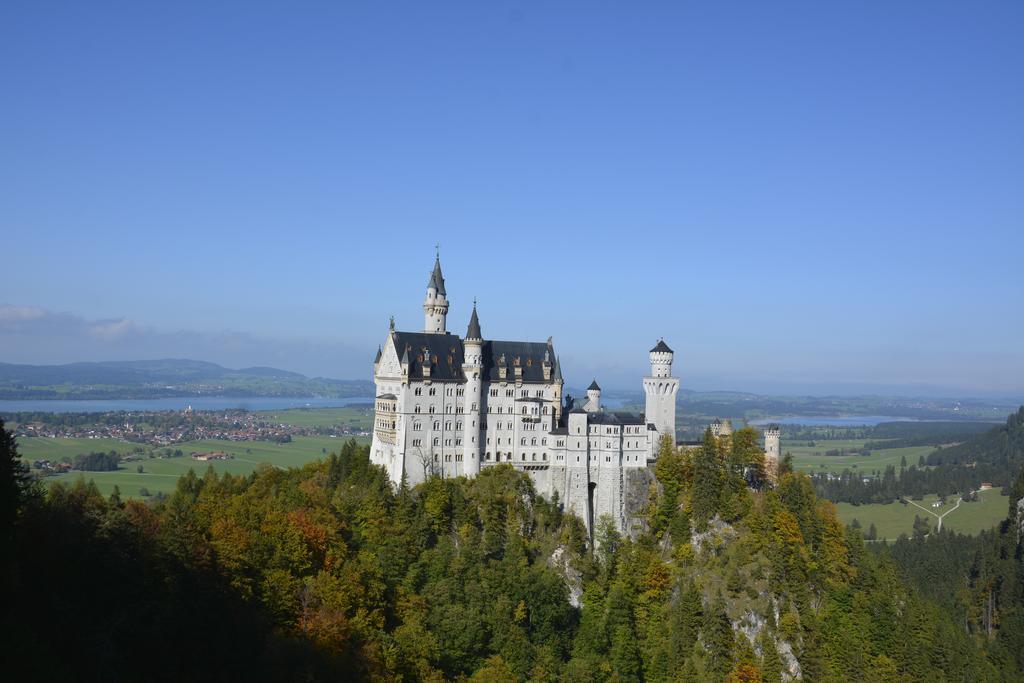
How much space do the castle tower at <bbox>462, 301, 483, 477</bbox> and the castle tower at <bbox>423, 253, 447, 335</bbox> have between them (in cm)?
667

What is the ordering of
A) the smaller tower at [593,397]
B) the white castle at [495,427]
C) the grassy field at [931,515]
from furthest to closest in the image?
the grassy field at [931,515] < the smaller tower at [593,397] < the white castle at [495,427]

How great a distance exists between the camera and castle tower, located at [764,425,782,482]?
265 feet

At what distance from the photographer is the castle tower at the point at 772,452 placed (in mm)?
80875

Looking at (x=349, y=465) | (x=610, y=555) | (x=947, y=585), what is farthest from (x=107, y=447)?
(x=947, y=585)

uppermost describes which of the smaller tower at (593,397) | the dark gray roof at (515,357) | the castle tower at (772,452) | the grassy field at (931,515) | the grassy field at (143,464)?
the dark gray roof at (515,357)

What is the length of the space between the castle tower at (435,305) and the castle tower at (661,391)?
66.9ft

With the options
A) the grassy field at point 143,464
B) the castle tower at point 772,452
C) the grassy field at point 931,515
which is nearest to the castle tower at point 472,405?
the castle tower at point 772,452

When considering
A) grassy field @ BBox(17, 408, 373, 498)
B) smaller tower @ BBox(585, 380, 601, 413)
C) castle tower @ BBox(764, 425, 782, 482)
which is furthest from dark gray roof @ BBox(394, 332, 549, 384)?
grassy field @ BBox(17, 408, 373, 498)

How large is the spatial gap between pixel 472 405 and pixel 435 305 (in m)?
11.7

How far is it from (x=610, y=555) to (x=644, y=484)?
279 inches

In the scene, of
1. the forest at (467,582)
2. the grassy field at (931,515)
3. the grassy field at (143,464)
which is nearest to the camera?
the forest at (467,582)

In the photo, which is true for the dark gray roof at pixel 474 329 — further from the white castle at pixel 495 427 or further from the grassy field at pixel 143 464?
the grassy field at pixel 143 464

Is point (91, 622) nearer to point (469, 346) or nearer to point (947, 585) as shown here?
point (469, 346)

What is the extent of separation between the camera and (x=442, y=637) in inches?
2427
